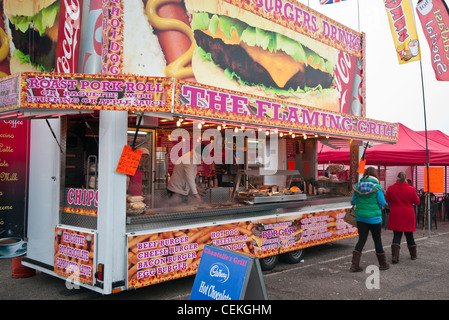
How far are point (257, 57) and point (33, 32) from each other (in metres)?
3.86

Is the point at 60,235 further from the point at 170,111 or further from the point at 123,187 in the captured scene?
the point at 170,111

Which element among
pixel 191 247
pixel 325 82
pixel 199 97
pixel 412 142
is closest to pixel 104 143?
pixel 199 97

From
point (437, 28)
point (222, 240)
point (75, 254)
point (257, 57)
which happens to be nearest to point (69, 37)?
point (75, 254)

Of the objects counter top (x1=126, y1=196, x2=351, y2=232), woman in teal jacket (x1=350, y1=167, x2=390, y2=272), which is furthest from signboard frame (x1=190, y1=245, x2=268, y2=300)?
woman in teal jacket (x1=350, y1=167, x2=390, y2=272)

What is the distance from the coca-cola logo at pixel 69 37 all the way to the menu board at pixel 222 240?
8.40ft

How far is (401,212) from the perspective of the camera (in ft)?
23.9

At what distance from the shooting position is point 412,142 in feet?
41.4

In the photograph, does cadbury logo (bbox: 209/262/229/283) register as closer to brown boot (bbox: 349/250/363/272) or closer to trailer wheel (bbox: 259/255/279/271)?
trailer wheel (bbox: 259/255/279/271)

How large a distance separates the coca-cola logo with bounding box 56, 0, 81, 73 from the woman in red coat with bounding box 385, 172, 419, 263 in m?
6.04

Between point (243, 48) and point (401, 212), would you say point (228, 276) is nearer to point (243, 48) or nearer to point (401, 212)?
point (243, 48)

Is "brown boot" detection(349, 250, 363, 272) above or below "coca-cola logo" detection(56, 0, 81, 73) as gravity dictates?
below

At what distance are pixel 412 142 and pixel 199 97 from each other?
10.2 m

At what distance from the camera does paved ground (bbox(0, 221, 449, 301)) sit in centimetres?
518
